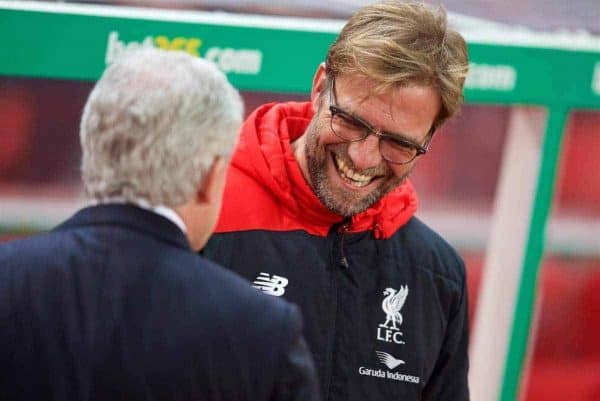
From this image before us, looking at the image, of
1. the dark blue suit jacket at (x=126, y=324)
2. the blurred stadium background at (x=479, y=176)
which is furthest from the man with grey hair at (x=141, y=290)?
the blurred stadium background at (x=479, y=176)

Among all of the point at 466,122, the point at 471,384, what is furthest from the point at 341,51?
the point at 471,384

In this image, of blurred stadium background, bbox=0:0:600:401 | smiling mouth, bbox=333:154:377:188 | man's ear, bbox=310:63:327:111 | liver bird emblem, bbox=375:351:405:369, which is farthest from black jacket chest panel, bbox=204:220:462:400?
blurred stadium background, bbox=0:0:600:401

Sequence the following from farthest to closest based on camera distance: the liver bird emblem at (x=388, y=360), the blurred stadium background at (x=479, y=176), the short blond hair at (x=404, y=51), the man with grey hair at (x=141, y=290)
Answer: the blurred stadium background at (x=479, y=176)
the liver bird emblem at (x=388, y=360)
the short blond hair at (x=404, y=51)
the man with grey hair at (x=141, y=290)

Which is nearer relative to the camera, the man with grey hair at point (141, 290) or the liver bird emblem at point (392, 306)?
the man with grey hair at point (141, 290)

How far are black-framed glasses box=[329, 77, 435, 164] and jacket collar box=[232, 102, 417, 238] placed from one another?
0.42 feet

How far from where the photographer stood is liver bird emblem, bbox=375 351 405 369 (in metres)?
2.09

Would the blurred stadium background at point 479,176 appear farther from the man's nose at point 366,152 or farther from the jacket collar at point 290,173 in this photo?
the man's nose at point 366,152

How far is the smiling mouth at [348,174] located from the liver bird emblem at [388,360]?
35 cm

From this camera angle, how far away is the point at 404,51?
199cm

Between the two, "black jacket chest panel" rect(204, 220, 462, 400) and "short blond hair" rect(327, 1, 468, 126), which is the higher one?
"short blond hair" rect(327, 1, 468, 126)

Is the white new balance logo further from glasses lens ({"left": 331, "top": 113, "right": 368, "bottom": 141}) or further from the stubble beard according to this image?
glasses lens ({"left": 331, "top": 113, "right": 368, "bottom": 141})

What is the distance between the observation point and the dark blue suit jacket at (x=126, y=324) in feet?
4.53

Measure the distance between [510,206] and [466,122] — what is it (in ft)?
0.96

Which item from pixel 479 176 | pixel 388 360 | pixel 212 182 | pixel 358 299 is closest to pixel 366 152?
pixel 358 299
